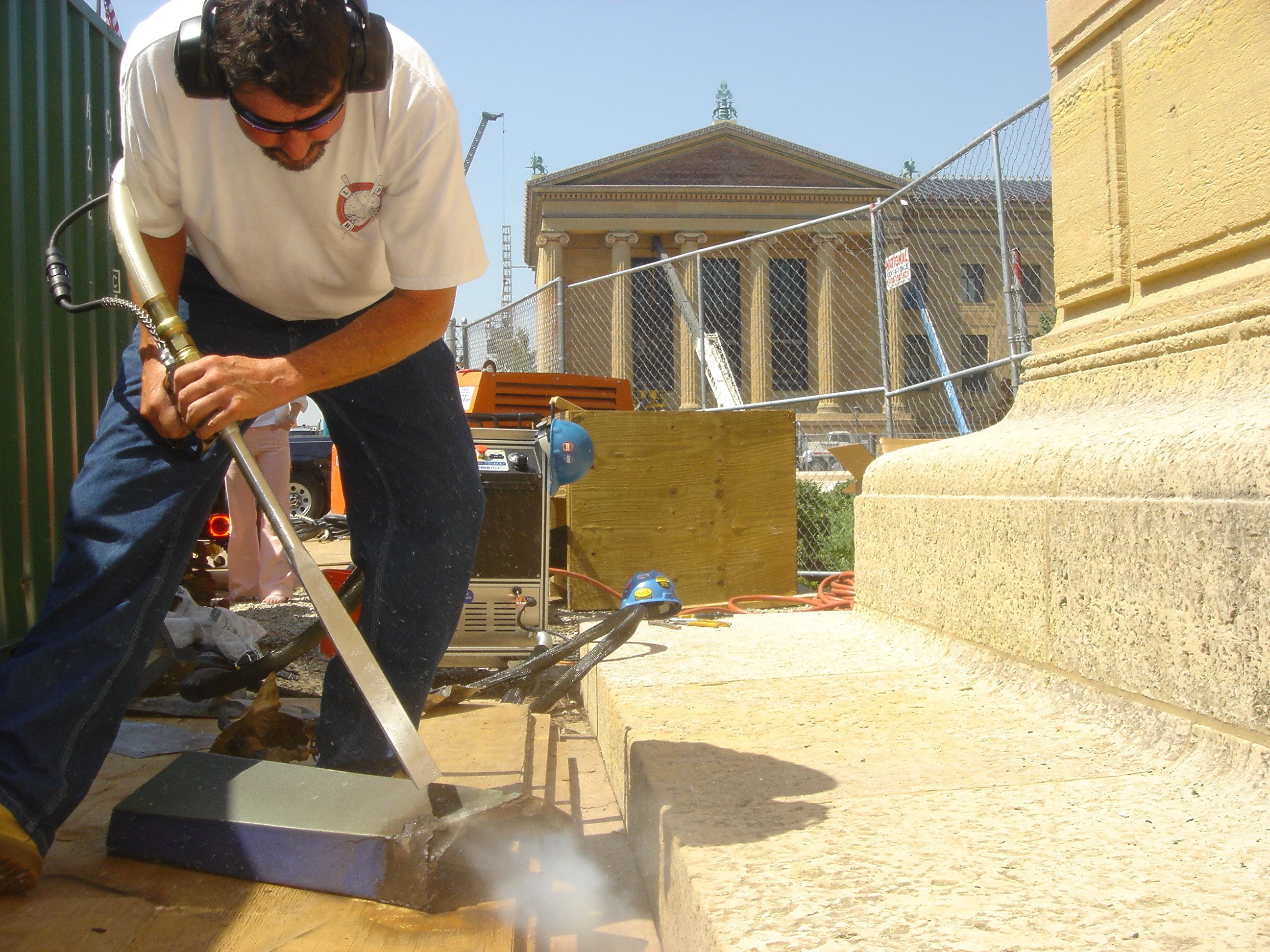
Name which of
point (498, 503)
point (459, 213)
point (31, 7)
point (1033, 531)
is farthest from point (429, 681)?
point (31, 7)

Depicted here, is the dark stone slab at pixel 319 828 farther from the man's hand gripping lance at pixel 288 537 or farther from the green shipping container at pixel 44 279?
the green shipping container at pixel 44 279

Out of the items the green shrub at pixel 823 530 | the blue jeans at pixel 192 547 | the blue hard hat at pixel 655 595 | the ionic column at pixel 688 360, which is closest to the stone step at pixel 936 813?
the blue hard hat at pixel 655 595

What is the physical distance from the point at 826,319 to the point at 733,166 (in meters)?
22.3

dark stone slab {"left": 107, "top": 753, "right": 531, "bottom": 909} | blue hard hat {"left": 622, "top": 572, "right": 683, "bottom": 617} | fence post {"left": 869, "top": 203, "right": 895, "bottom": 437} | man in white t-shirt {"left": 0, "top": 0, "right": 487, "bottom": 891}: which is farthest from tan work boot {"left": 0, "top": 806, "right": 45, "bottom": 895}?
fence post {"left": 869, "top": 203, "right": 895, "bottom": 437}

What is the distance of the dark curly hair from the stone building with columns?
186 inches

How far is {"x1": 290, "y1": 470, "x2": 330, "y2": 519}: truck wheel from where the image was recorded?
12312 mm

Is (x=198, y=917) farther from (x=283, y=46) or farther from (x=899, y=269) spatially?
(x=899, y=269)

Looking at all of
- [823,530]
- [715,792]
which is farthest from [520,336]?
[715,792]

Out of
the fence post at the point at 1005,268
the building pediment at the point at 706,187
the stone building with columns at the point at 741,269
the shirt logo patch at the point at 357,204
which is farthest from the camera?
the building pediment at the point at 706,187

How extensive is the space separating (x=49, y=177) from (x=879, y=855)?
3258 millimetres

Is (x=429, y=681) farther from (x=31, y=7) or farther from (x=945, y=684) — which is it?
(x=31, y=7)

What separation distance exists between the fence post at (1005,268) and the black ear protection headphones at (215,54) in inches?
166

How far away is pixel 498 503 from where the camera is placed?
430cm

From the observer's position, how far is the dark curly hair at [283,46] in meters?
1.52
